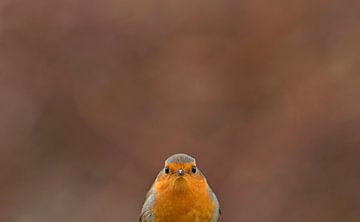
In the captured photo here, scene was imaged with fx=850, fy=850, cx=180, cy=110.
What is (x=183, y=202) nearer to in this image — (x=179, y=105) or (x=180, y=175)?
(x=180, y=175)

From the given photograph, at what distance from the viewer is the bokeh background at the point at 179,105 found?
12531 millimetres

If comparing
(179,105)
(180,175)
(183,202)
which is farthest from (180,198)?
(179,105)

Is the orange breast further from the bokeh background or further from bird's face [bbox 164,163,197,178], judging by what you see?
the bokeh background

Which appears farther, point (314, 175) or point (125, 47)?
point (125, 47)

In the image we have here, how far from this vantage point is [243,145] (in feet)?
41.6

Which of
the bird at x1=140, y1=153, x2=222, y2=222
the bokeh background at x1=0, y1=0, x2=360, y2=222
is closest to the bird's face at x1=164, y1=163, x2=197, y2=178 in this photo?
the bird at x1=140, y1=153, x2=222, y2=222

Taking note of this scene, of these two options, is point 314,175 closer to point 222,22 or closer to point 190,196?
point 222,22

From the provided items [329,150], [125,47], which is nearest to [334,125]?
[329,150]

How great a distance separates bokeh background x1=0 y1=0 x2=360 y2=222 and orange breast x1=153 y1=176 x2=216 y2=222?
5899 millimetres

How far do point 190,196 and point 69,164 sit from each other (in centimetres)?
712

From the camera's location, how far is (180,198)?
20.6 ft

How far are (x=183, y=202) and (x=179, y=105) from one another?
7.06m

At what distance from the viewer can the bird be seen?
6.24 meters

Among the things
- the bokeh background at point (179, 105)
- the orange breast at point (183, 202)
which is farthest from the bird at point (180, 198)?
the bokeh background at point (179, 105)
